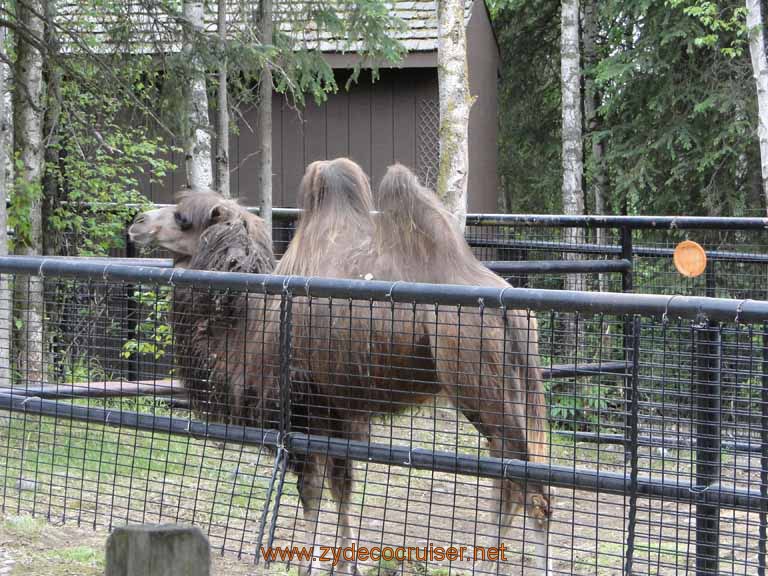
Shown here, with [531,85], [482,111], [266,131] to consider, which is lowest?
[266,131]

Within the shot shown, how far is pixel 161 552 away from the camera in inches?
69.9

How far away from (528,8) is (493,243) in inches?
556

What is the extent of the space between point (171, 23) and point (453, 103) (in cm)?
368

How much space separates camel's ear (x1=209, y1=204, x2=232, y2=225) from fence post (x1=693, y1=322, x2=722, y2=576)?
9.54 feet

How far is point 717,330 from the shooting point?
3418 millimetres

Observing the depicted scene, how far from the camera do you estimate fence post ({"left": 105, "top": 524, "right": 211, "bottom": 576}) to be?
1.77 metres

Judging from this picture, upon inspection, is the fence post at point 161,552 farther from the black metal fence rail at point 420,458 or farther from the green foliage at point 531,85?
the green foliage at point 531,85

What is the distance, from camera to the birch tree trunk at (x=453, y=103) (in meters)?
7.86

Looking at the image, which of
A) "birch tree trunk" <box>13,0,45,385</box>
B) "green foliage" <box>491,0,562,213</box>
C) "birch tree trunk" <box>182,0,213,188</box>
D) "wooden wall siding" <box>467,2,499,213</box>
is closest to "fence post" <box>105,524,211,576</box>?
"birch tree trunk" <box>182,0,213,188</box>

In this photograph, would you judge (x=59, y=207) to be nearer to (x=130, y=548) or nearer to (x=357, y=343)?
(x=357, y=343)

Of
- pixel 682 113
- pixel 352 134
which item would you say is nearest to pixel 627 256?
pixel 352 134

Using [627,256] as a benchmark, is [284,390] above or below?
below

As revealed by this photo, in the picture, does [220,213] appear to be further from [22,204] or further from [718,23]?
[718,23]

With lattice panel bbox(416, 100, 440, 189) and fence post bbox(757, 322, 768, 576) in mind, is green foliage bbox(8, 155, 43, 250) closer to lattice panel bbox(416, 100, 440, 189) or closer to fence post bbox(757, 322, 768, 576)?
lattice panel bbox(416, 100, 440, 189)
